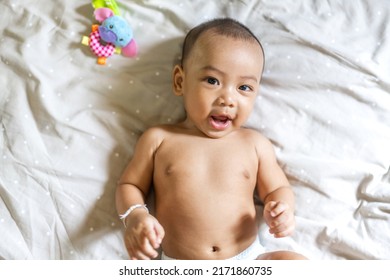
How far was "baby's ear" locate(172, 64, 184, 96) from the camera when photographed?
1.30 meters

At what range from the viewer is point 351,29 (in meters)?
1.36

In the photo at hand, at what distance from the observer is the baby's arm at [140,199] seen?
1120 millimetres

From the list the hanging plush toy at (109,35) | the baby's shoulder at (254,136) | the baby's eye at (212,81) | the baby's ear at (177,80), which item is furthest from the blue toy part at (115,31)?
the baby's shoulder at (254,136)

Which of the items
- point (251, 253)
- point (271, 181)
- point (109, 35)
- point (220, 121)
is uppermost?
point (109, 35)

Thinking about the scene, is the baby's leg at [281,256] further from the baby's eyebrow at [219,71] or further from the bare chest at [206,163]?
the baby's eyebrow at [219,71]

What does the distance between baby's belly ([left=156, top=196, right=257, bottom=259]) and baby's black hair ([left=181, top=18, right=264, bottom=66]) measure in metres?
0.37

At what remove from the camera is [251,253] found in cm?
124

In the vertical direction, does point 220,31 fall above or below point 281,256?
above

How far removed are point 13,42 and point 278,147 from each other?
75cm

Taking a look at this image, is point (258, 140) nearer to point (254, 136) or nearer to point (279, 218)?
point (254, 136)

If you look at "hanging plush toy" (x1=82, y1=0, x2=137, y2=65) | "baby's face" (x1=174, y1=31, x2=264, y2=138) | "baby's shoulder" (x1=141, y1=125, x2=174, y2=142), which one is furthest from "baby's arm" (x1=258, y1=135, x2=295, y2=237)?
"hanging plush toy" (x1=82, y1=0, x2=137, y2=65)

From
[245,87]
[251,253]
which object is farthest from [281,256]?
[245,87]

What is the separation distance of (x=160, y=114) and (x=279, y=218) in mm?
418
